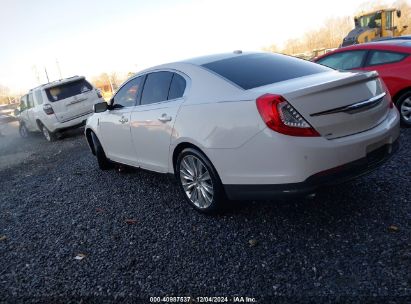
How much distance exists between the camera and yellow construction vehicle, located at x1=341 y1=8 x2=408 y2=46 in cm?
1808

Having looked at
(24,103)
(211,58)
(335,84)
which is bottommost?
(24,103)

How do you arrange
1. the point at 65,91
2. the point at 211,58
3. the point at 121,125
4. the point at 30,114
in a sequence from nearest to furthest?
the point at 211,58
the point at 121,125
the point at 65,91
the point at 30,114

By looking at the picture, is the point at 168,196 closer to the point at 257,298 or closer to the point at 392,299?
the point at 257,298

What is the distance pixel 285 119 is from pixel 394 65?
430cm

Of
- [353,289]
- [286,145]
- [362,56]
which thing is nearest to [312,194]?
[286,145]

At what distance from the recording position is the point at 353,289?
8.36ft

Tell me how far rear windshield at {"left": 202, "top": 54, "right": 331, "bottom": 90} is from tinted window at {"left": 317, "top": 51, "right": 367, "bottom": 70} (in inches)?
126

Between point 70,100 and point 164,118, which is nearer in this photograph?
point 164,118

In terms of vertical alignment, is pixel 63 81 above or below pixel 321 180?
above

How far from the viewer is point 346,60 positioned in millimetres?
7145

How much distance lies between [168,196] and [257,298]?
7.86 ft

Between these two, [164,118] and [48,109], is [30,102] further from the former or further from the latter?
[164,118]

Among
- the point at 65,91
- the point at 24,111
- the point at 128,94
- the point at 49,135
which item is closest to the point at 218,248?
the point at 128,94

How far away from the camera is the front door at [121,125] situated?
4.99m
